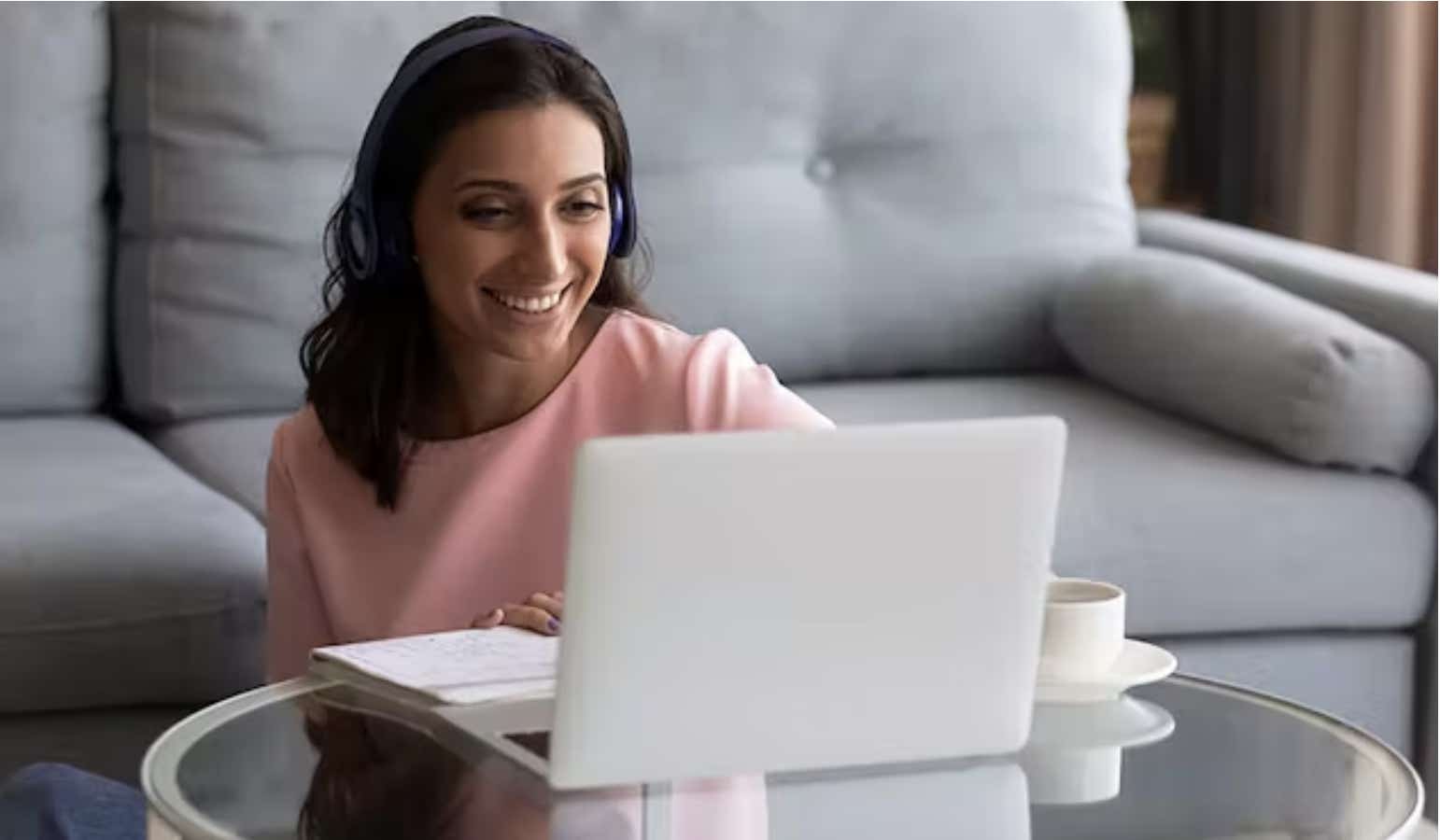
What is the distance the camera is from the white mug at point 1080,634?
1629 millimetres

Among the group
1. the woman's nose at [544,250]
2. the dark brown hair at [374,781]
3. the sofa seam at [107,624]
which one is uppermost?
the woman's nose at [544,250]

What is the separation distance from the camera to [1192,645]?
8.00ft

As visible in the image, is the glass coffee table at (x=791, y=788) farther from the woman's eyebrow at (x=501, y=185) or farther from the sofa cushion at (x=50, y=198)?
the sofa cushion at (x=50, y=198)

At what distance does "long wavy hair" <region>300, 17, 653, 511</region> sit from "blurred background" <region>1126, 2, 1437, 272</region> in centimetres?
199

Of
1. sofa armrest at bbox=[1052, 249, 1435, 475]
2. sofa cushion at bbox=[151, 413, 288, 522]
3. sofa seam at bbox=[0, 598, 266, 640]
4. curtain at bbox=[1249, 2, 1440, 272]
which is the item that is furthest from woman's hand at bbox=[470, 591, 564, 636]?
curtain at bbox=[1249, 2, 1440, 272]

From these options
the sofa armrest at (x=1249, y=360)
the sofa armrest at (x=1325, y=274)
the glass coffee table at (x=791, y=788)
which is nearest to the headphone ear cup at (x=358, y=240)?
the glass coffee table at (x=791, y=788)

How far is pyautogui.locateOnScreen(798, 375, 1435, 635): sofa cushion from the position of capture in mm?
2396

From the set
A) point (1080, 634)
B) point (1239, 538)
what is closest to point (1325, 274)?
point (1239, 538)

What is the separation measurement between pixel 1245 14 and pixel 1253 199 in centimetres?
29

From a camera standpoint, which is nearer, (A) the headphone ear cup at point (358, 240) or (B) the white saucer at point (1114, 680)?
(B) the white saucer at point (1114, 680)

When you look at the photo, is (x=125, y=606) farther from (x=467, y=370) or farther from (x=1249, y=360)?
(x=1249, y=360)

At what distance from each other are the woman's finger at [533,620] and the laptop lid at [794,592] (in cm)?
27

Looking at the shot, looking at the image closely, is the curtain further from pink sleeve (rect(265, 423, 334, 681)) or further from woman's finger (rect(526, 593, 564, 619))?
woman's finger (rect(526, 593, 564, 619))

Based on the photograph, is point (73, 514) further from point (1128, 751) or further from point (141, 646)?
point (1128, 751)
